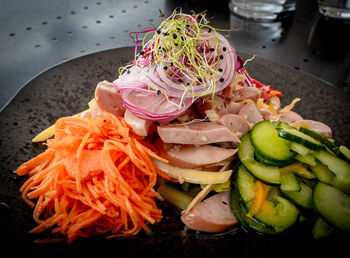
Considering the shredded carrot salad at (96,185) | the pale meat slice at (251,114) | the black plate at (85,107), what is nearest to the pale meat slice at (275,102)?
the black plate at (85,107)

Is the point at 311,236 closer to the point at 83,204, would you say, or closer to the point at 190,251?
the point at 190,251

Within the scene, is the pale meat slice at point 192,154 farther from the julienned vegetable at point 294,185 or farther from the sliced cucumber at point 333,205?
the sliced cucumber at point 333,205

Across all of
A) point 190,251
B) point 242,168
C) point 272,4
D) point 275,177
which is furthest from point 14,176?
point 272,4

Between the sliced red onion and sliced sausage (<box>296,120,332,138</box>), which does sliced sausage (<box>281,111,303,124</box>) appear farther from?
the sliced red onion

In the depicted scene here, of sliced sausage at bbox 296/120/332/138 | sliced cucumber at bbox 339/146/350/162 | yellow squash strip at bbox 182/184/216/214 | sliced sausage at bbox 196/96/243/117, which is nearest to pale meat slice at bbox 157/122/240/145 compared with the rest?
sliced sausage at bbox 196/96/243/117

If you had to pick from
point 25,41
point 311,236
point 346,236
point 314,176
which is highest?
point 25,41

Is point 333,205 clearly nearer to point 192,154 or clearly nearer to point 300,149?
point 300,149
